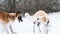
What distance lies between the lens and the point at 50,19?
1.02m

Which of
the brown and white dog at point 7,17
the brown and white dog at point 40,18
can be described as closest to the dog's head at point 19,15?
the brown and white dog at point 7,17

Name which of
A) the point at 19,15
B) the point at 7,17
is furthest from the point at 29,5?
the point at 7,17

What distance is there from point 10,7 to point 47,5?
0.34 metres

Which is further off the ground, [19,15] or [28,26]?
[19,15]

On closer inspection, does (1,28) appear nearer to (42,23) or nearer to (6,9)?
(6,9)

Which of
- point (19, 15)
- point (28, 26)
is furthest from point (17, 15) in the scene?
point (28, 26)

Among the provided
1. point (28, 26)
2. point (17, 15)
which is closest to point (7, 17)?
point (17, 15)

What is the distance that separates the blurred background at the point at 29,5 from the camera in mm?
1004

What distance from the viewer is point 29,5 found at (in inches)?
39.6

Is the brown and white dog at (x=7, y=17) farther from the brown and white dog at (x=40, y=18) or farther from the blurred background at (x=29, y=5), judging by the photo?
the brown and white dog at (x=40, y=18)

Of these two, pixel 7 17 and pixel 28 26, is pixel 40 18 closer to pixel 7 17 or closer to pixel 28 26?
pixel 28 26

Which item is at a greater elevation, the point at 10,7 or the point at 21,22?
the point at 10,7

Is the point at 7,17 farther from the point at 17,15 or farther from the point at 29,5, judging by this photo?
the point at 29,5

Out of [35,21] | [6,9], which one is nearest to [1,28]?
[6,9]
